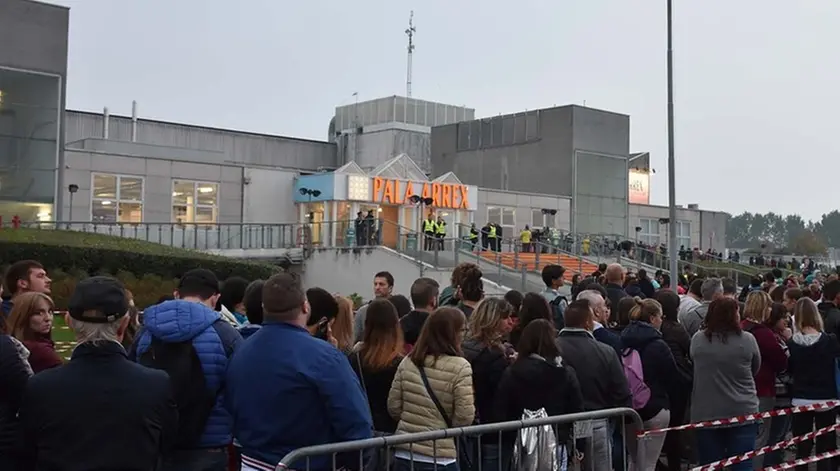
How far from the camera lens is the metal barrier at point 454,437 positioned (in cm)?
407

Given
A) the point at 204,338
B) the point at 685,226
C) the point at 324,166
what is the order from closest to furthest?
the point at 204,338, the point at 685,226, the point at 324,166

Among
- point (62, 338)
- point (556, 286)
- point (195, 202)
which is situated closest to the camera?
point (556, 286)

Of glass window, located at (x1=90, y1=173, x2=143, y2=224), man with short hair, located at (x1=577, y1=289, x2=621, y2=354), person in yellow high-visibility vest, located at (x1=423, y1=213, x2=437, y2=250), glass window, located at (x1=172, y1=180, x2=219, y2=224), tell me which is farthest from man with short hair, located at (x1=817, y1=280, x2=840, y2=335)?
glass window, located at (x1=90, y1=173, x2=143, y2=224)

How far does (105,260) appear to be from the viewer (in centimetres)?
2108

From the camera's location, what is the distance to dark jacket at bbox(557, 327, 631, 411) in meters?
6.46

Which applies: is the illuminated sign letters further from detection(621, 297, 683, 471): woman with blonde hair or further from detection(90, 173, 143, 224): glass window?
detection(621, 297, 683, 471): woman with blonde hair

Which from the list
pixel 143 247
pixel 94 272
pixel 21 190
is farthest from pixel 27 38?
pixel 94 272

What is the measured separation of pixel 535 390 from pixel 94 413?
124 inches

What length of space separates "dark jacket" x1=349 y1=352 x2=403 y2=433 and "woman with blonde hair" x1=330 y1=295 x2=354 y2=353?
1.12 feet

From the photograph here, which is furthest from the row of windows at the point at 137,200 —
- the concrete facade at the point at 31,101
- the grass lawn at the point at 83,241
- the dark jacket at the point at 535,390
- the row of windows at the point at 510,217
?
the dark jacket at the point at 535,390

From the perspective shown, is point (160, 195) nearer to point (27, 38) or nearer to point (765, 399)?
point (27, 38)

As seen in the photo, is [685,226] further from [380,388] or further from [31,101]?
[380,388]

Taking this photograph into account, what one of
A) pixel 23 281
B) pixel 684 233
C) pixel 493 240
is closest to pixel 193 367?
pixel 23 281

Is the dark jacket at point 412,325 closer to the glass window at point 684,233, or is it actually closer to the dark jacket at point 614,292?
the dark jacket at point 614,292
